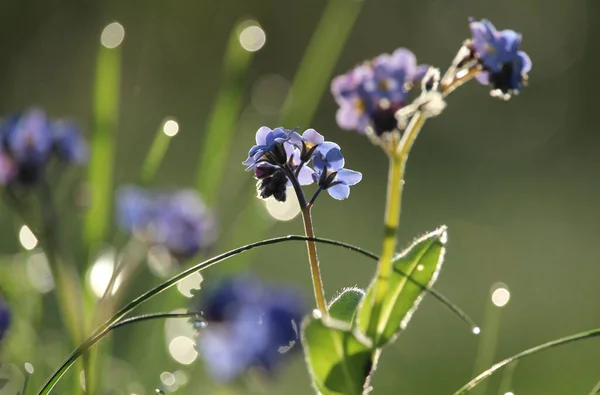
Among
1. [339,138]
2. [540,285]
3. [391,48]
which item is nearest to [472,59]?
[540,285]

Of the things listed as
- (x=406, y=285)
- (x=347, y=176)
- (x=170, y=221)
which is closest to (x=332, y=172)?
(x=347, y=176)

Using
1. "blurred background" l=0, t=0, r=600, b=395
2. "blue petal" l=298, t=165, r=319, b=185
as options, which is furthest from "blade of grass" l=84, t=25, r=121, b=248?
"blue petal" l=298, t=165, r=319, b=185

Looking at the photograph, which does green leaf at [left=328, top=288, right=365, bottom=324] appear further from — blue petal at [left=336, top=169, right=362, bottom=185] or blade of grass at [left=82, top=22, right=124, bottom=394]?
blade of grass at [left=82, top=22, right=124, bottom=394]

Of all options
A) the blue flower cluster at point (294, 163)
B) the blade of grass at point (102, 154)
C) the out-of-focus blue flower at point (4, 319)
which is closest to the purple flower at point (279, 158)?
the blue flower cluster at point (294, 163)

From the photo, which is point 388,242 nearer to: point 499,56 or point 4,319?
point 499,56

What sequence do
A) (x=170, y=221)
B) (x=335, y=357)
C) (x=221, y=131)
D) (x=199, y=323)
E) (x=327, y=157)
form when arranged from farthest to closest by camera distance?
(x=221, y=131), (x=170, y=221), (x=199, y=323), (x=327, y=157), (x=335, y=357)

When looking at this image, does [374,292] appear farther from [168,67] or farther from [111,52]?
[168,67]
